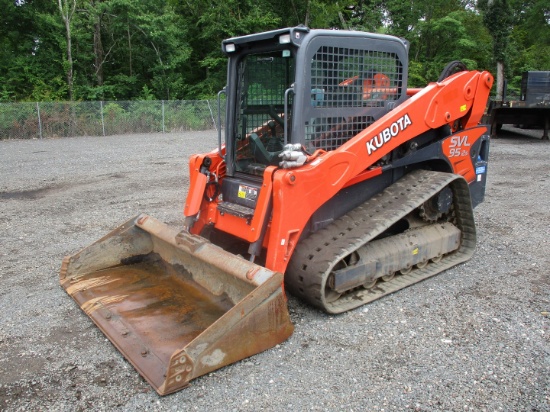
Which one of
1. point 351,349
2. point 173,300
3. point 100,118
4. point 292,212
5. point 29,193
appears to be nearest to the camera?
point 351,349

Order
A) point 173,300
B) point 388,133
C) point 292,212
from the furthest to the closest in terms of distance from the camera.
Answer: point 388,133 → point 173,300 → point 292,212

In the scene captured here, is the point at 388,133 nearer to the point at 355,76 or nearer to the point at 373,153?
the point at 373,153

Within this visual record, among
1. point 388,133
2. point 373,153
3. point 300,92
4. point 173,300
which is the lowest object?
point 173,300

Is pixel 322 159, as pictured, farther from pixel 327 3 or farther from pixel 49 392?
pixel 327 3

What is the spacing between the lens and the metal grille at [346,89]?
4281 mm

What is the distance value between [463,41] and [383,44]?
98.4ft

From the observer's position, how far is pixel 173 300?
411 centimetres

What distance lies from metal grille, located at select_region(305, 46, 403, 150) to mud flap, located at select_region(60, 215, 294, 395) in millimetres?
1383

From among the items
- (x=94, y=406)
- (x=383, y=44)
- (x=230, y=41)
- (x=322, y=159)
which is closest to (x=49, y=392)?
(x=94, y=406)

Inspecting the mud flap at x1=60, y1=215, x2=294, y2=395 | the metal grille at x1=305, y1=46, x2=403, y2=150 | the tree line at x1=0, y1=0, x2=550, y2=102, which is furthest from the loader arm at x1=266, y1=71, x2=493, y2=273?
the tree line at x1=0, y1=0, x2=550, y2=102

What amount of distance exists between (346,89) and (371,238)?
4.44 feet

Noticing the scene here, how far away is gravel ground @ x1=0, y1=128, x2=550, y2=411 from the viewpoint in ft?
9.93

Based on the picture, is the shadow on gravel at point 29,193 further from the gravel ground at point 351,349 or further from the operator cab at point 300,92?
the operator cab at point 300,92

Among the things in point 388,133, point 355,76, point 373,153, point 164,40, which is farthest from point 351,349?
point 164,40
